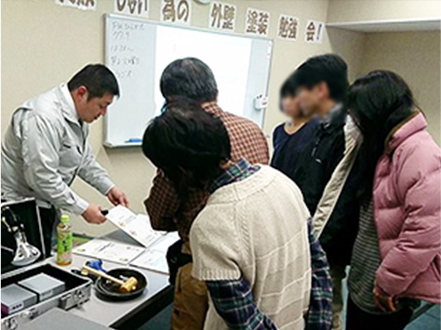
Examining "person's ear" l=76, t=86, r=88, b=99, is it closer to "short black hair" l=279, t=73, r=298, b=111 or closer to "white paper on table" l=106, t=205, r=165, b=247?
"white paper on table" l=106, t=205, r=165, b=247

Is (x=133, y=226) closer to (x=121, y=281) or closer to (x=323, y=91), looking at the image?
(x=121, y=281)

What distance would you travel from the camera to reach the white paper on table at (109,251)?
1.57 metres

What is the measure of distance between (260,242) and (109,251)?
97cm

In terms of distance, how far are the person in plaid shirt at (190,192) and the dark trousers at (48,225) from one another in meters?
0.50

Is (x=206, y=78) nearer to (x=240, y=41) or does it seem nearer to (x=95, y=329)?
(x=95, y=329)

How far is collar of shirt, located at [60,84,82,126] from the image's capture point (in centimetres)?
175

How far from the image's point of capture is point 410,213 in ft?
3.88

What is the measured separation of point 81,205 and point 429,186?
132 cm

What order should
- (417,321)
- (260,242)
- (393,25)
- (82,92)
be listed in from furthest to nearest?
(393,25), (417,321), (82,92), (260,242)

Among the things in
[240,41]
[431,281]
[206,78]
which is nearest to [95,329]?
[206,78]

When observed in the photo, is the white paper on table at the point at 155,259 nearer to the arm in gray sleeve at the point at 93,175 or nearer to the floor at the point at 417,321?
the arm in gray sleeve at the point at 93,175

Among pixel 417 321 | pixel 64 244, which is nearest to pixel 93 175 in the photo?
pixel 64 244

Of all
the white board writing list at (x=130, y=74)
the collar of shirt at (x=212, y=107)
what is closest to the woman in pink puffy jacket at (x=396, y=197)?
the collar of shirt at (x=212, y=107)

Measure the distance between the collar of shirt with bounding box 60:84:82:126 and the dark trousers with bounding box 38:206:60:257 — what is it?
0.40 m
